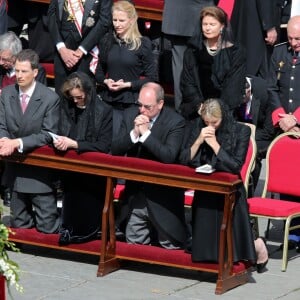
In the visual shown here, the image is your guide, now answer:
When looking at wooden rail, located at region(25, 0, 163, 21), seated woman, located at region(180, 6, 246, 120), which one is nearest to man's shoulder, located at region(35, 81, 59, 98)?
seated woman, located at region(180, 6, 246, 120)

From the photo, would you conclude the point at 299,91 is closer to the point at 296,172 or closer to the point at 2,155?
the point at 296,172

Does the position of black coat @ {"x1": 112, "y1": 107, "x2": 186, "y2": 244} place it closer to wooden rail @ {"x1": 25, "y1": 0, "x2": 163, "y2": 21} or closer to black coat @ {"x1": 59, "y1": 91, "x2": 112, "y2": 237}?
black coat @ {"x1": 59, "y1": 91, "x2": 112, "y2": 237}

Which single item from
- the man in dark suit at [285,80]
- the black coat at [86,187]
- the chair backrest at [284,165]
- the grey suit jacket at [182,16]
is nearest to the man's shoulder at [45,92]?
the black coat at [86,187]

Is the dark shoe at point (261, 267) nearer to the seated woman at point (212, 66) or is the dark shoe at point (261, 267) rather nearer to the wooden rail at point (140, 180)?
the wooden rail at point (140, 180)

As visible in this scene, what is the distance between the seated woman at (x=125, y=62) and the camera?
490 inches

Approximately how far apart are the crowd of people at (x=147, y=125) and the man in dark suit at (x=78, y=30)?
389 millimetres

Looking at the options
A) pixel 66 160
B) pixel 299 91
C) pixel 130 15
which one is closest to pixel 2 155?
pixel 66 160

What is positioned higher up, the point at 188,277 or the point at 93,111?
the point at 93,111

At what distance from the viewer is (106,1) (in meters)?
13.4

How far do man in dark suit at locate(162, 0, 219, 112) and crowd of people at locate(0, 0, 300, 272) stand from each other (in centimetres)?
49

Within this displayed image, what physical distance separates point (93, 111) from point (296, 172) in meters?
1.93

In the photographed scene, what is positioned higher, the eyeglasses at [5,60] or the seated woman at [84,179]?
the eyeglasses at [5,60]

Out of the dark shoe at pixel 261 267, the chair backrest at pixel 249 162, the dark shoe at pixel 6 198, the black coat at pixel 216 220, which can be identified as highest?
the chair backrest at pixel 249 162

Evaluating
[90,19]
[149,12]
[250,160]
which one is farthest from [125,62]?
[149,12]
